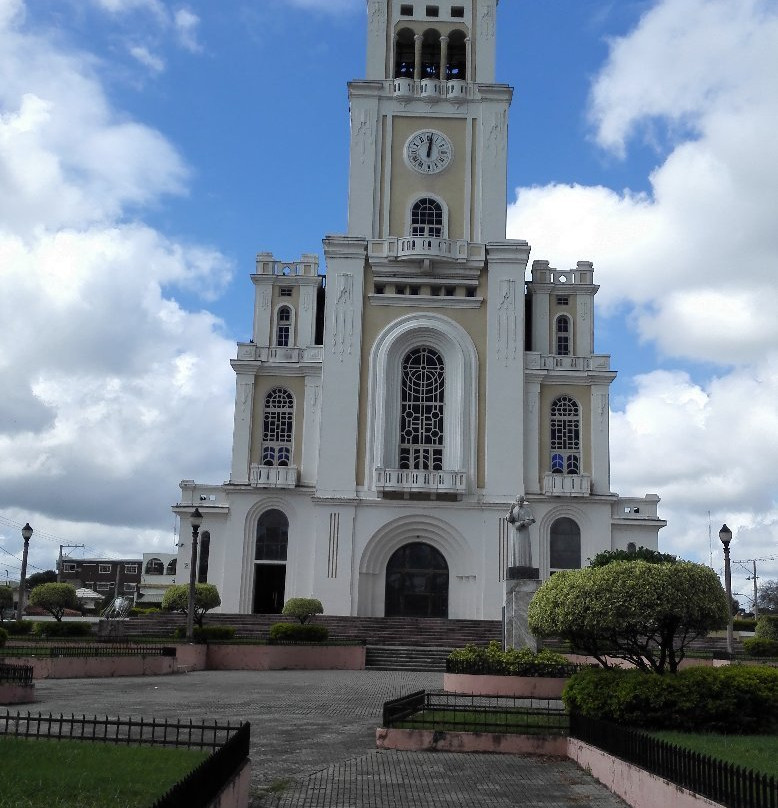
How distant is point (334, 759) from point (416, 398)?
30.3 metres

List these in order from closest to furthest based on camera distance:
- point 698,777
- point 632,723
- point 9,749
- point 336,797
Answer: point 698,777 < point 9,749 < point 336,797 < point 632,723

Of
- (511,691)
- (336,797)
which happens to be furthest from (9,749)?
(511,691)

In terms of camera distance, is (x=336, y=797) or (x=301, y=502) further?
(x=301, y=502)

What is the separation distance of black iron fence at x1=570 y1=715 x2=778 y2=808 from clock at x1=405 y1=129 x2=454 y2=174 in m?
35.4

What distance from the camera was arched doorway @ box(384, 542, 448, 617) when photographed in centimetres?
4200

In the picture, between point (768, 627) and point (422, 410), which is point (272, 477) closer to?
point (422, 410)

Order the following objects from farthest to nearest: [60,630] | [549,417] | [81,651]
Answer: [549,417], [60,630], [81,651]

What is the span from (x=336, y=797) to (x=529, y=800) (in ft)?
7.58

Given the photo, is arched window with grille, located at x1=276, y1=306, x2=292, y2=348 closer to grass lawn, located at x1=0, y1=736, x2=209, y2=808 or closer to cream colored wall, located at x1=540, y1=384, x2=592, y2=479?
cream colored wall, located at x1=540, y1=384, x2=592, y2=479

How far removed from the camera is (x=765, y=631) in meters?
33.4

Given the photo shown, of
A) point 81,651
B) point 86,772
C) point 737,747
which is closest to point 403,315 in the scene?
point 81,651

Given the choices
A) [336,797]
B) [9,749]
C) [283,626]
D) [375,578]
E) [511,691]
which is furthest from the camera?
[375,578]

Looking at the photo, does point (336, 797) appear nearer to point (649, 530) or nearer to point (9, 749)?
point (9, 749)

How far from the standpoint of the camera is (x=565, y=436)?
43.4 meters
